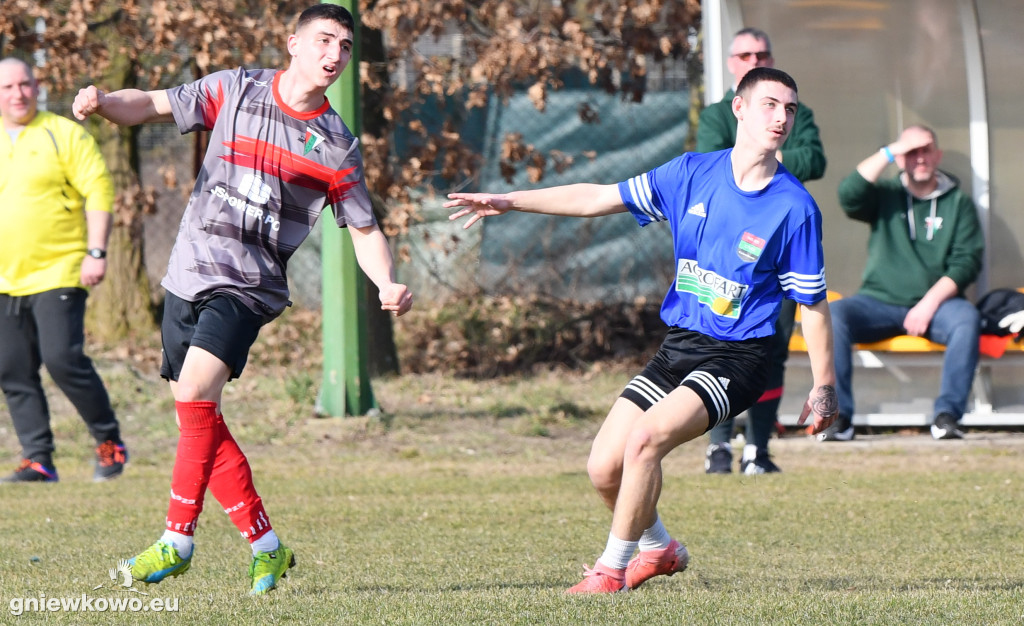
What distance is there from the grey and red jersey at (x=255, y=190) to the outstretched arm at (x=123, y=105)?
5cm

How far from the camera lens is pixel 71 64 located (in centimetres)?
1032

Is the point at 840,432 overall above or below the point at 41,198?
below

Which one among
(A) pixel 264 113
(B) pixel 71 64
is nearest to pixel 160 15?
(B) pixel 71 64

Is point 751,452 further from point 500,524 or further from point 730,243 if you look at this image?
point 730,243

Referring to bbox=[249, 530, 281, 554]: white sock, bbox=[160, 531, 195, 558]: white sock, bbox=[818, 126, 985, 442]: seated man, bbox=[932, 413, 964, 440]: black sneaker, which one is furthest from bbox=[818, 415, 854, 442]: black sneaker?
bbox=[160, 531, 195, 558]: white sock

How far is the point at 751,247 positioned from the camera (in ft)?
15.3

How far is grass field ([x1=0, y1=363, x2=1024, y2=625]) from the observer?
4172 mm

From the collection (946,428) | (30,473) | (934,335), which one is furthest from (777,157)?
(30,473)

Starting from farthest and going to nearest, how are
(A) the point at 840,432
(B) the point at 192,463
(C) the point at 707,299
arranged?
(A) the point at 840,432, (C) the point at 707,299, (B) the point at 192,463

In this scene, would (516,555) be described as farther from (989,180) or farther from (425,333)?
(425,333)

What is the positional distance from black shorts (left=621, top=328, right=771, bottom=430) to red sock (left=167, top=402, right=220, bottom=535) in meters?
1.40

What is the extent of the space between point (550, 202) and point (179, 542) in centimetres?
168

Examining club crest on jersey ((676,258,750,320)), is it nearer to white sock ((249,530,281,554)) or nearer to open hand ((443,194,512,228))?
open hand ((443,194,512,228))

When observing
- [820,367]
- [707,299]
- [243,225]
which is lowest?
[820,367]
